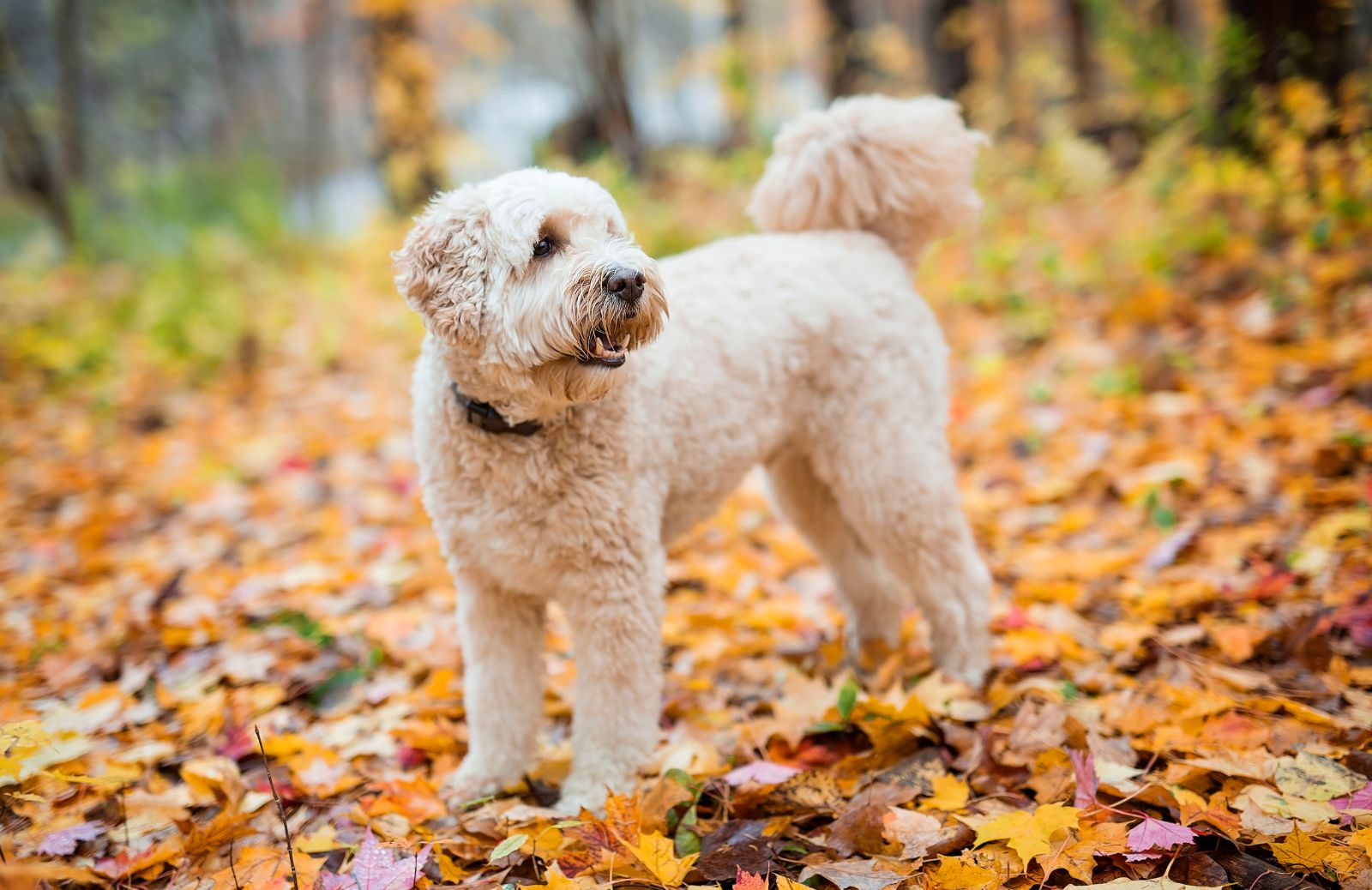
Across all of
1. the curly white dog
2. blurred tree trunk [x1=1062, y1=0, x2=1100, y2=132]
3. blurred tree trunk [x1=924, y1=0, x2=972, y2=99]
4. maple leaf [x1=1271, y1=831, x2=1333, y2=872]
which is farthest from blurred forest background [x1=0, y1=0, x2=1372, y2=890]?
blurred tree trunk [x1=1062, y1=0, x2=1100, y2=132]

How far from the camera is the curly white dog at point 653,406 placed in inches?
99.3

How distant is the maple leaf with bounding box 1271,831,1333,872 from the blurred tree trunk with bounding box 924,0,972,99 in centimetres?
1112

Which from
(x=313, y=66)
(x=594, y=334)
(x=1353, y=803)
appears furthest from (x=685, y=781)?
(x=313, y=66)

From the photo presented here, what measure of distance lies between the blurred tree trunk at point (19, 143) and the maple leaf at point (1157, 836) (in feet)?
38.5

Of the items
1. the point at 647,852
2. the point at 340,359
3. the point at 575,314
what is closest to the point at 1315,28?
the point at 575,314

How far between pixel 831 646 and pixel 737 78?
29.2 ft

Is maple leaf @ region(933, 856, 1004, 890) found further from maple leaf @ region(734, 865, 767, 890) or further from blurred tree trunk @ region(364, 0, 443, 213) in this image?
blurred tree trunk @ region(364, 0, 443, 213)

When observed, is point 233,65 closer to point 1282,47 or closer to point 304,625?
point 304,625

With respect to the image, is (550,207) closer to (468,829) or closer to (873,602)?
(468,829)

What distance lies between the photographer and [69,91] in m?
10.3

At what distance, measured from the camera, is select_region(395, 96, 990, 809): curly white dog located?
8.27ft

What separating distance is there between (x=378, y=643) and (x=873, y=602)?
2.03m

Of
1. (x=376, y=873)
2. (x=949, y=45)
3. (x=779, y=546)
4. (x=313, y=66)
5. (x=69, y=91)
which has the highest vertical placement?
(x=313, y=66)

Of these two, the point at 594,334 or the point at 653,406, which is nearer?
the point at 594,334
